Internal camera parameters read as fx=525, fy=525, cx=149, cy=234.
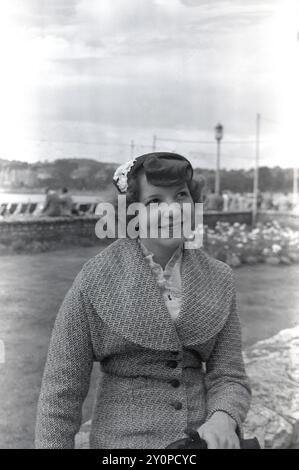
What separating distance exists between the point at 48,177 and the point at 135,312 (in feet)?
5.04

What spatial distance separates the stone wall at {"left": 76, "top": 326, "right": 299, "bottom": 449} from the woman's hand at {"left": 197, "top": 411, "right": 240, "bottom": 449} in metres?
0.66

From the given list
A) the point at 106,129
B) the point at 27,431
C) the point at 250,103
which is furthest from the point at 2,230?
the point at 250,103

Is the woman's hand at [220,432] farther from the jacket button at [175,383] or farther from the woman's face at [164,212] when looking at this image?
the woman's face at [164,212]

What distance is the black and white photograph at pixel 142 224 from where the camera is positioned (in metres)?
1.36

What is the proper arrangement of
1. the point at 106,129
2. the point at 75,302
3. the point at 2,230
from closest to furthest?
the point at 75,302 < the point at 106,129 < the point at 2,230

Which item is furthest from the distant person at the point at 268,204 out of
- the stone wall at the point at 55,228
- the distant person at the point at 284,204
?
the stone wall at the point at 55,228

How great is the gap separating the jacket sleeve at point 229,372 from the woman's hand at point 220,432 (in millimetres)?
45

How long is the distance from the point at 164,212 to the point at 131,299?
0.25 m

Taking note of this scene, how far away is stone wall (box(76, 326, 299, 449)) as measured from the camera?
1981 mm

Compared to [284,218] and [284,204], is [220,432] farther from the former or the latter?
[284,218]

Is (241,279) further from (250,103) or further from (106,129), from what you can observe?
(106,129)

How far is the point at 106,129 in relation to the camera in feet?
8.06

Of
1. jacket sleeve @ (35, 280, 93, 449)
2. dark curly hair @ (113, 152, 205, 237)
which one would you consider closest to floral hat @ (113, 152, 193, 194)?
dark curly hair @ (113, 152, 205, 237)

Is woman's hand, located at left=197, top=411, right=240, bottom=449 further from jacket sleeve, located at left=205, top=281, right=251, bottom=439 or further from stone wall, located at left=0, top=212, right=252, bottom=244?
stone wall, located at left=0, top=212, right=252, bottom=244
